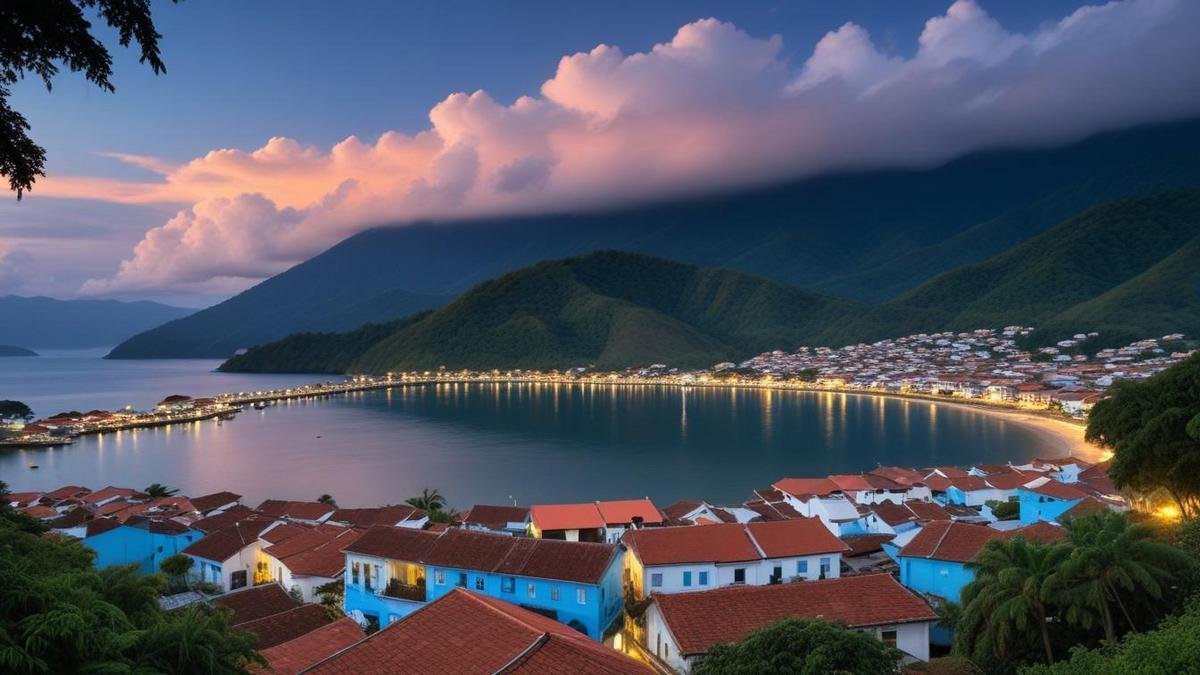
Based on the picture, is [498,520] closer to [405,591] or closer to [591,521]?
[591,521]

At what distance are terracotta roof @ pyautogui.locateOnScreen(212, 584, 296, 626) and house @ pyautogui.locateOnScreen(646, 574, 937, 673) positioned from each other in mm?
7849

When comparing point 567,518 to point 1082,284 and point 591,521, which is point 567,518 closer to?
point 591,521

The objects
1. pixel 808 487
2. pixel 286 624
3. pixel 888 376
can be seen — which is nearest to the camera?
pixel 286 624

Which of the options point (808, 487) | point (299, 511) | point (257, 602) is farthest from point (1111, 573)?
point (299, 511)

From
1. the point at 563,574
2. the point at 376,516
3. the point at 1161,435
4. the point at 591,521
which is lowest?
the point at 376,516

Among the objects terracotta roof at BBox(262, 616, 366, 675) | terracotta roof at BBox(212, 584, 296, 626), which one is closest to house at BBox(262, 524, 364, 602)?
terracotta roof at BBox(212, 584, 296, 626)

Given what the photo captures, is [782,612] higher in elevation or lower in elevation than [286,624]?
higher

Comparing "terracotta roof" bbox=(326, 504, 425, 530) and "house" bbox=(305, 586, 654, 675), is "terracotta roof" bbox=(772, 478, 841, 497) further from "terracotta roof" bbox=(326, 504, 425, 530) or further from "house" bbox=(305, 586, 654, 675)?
"house" bbox=(305, 586, 654, 675)

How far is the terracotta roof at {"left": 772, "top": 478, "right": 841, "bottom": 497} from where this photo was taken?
29.3 metres

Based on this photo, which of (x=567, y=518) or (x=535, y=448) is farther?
(x=535, y=448)

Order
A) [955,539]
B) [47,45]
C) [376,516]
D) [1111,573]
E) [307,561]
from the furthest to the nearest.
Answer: [376,516], [307,561], [955,539], [1111,573], [47,45]

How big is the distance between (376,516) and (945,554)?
17.5 metres

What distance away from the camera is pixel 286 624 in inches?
543

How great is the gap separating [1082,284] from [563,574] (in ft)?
424
